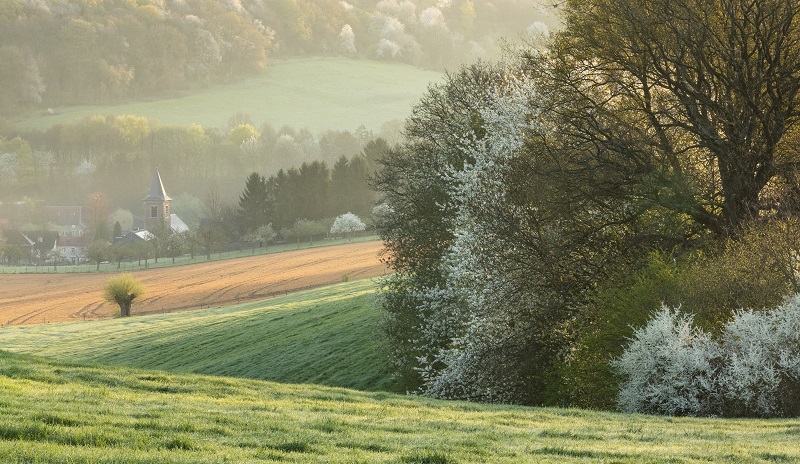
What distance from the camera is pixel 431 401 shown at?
70.2 ft

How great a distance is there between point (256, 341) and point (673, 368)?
30.6 metres

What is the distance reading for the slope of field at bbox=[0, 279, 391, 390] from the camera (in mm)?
40281

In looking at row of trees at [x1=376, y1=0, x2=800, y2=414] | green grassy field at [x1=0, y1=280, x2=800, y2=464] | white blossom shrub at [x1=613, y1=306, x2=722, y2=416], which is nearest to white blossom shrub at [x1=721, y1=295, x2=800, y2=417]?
white blossom shrub at [x1=613, y1=306, x2=722, y2=416]

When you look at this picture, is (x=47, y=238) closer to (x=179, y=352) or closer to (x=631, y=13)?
(x=179, y=352)

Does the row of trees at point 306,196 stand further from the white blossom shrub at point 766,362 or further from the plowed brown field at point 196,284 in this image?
the white blossom shrub at point 766,362

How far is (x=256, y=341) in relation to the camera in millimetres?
48625

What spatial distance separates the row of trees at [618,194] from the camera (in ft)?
82.9

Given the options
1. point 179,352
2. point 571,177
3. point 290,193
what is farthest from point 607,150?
point 290,193

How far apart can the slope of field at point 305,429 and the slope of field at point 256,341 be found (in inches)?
691

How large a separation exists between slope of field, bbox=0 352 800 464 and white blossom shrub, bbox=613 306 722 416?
2.64m

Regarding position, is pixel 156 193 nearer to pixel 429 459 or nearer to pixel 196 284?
pixel 196 284

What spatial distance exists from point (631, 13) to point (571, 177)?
5423 millimetres

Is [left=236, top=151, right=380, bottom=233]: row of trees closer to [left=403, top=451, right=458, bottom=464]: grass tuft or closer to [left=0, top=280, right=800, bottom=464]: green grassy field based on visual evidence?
[left=0, top=280, right=800, bottom=464]: green grassy field

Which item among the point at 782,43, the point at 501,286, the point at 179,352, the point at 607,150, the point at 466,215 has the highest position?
the point at 782,43
